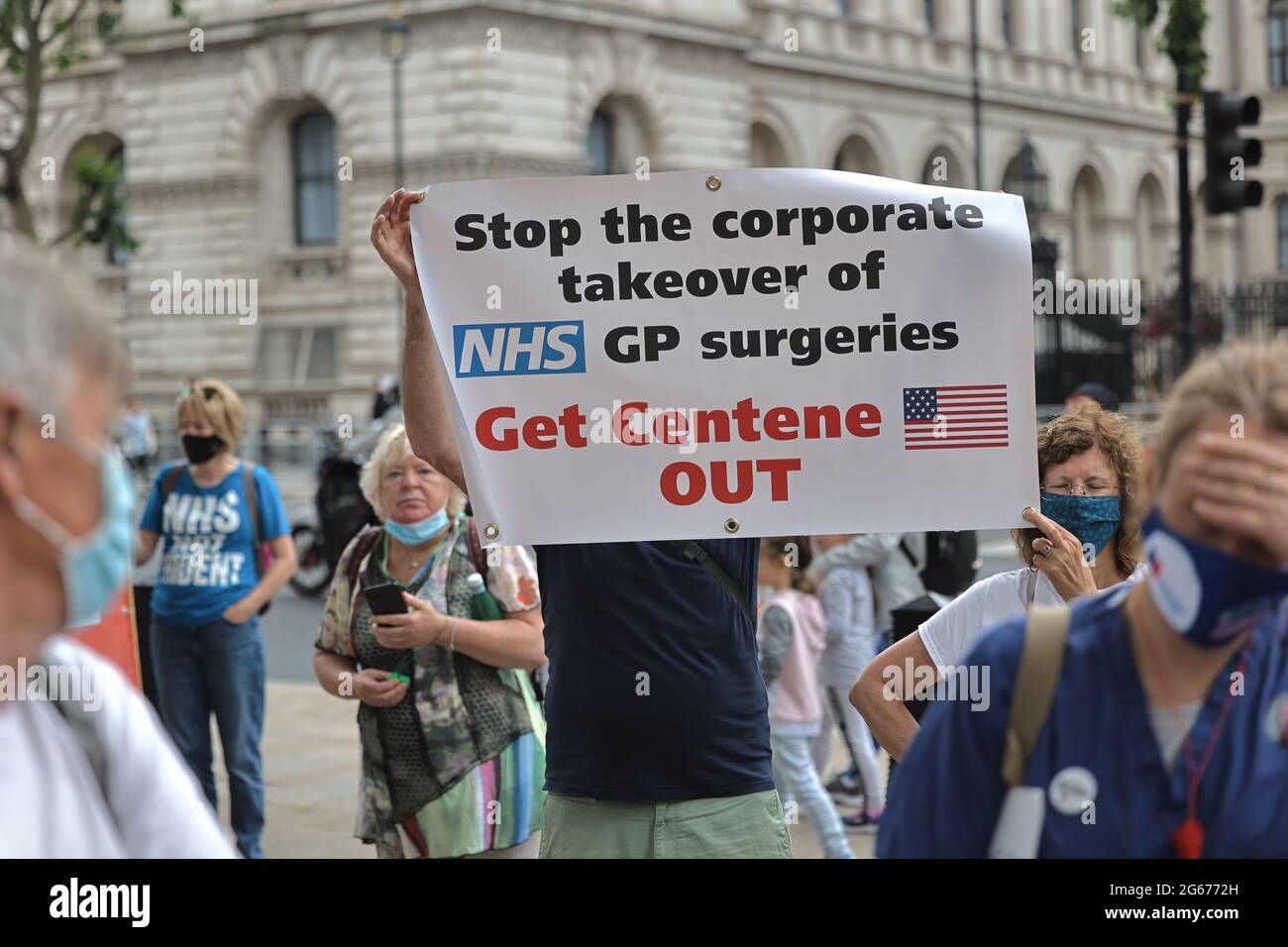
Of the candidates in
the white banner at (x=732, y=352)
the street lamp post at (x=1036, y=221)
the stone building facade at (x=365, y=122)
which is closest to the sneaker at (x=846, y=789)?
the white banner at (x=732, y=352)

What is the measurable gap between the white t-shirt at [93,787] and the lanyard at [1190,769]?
41.0 inches

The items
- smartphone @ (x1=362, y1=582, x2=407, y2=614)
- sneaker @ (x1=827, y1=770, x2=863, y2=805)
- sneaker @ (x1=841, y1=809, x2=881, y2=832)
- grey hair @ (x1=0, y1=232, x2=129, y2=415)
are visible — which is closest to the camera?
grey hair @ (x1=0, y1=232, x2=129, y2=415)

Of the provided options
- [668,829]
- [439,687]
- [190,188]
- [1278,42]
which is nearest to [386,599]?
[439,687]

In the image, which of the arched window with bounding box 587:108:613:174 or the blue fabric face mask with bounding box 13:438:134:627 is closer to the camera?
the blue fabric face mask with bounding box 13:438:134:627

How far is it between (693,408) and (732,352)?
5.6 inches

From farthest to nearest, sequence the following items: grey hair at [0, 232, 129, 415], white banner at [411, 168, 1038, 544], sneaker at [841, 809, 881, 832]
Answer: sneaker at [841, 809, 881, 832]
white banner at [411, 168, 1038, 544]
grey hair at [0, 232, 129, 415]

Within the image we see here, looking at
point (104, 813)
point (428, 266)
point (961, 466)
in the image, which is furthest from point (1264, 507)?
point (428, 266)

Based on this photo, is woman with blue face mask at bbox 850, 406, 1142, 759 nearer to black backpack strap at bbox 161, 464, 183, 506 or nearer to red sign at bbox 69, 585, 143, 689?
red sign at bbox 69, 585, 143, 689

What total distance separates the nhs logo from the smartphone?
3.59 ft

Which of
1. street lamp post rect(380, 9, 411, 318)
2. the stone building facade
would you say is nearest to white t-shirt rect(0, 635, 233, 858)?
street lamp post rect(380, 9, 411, 318)

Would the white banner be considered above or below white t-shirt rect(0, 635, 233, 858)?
above

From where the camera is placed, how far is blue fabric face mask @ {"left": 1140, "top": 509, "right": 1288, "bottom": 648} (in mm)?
1944

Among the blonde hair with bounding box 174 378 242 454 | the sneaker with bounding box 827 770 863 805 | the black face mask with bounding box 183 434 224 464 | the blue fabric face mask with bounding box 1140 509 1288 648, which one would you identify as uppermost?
the blonde hair with bounding box 174 378 242 454
